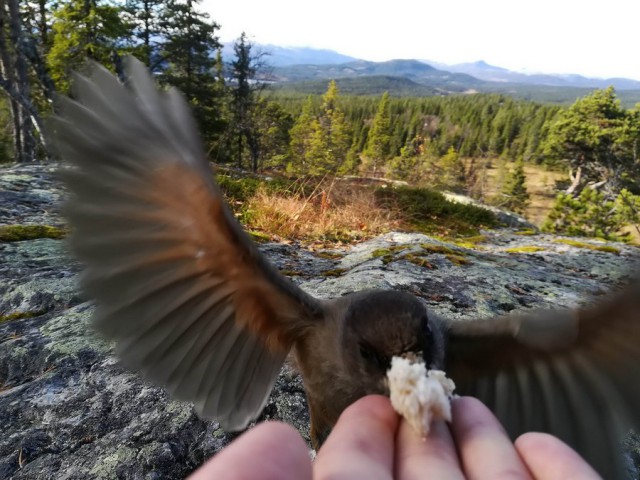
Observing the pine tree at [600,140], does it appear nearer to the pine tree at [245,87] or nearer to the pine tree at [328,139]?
the pine tree at [328,139]

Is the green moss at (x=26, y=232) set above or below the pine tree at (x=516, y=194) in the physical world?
above

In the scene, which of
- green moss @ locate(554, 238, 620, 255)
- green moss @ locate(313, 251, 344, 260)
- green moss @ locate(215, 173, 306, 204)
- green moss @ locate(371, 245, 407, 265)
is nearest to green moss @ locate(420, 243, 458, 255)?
green moss @ locate(371, 245, 407, 265)

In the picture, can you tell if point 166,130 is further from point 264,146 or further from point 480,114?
point 480,114

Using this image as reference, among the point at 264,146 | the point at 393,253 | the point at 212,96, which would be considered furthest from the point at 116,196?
the point at 264,146

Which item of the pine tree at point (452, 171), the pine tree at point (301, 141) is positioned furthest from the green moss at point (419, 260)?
the pine tree at point (452, 171)

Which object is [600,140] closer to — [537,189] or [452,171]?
[452,171]

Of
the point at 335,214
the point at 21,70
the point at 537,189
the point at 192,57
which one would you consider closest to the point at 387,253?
the point at 335,214
